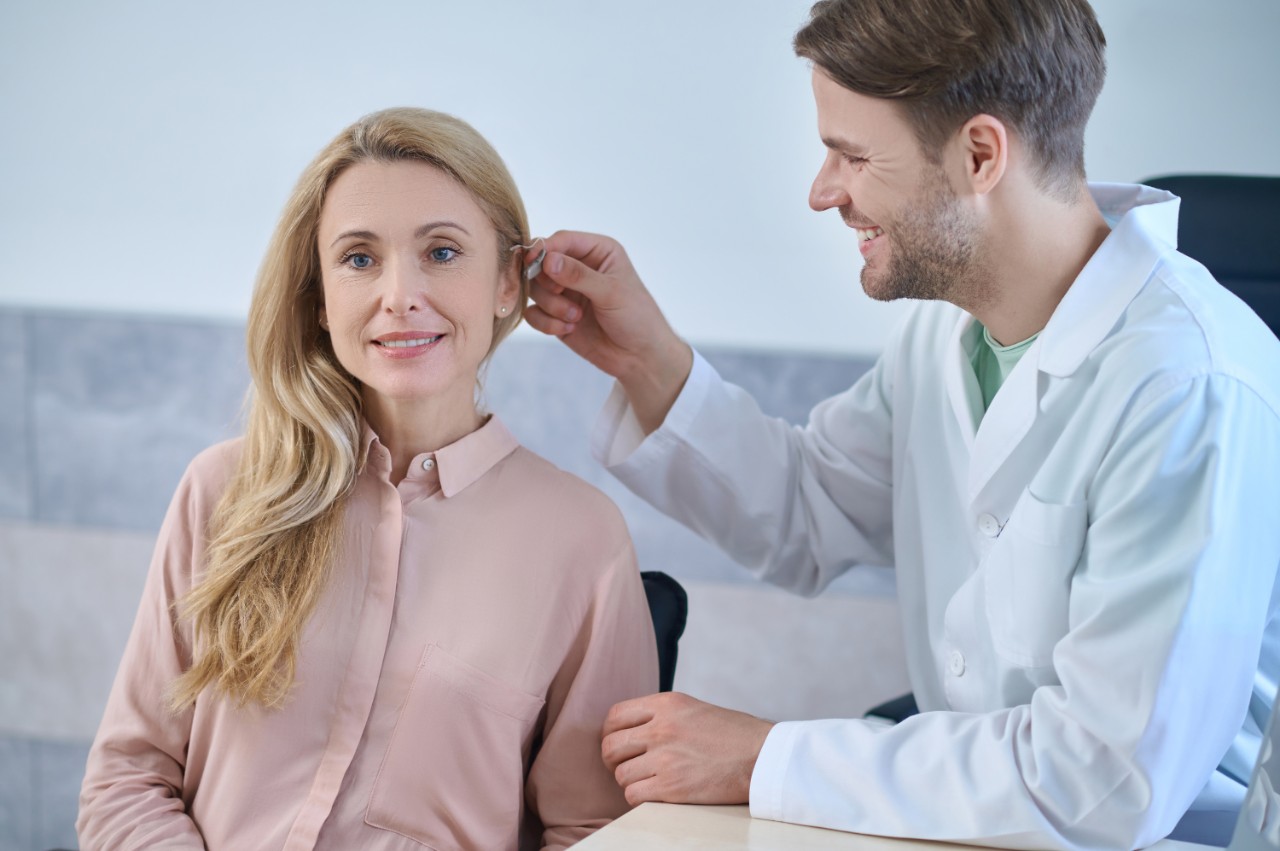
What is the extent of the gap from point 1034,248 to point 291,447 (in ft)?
2.94

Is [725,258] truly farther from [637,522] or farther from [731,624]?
[731,624]

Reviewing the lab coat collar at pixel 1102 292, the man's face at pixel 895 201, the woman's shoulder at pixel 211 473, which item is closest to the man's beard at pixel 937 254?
the man's face at pixel 895 201

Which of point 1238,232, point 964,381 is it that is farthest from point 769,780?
point 1238,232

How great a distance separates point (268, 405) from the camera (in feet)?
4.91

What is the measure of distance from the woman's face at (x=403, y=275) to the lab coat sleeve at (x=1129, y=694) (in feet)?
1.96

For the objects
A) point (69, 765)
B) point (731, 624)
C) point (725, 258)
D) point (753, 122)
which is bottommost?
point (69, 765)

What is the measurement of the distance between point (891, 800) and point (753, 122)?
155 cm

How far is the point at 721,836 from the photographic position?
1109mm

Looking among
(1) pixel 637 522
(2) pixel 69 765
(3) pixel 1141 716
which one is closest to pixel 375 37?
(1) pixel 637 522

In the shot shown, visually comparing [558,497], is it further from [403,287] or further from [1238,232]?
[1238,232]

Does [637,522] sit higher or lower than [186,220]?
lower

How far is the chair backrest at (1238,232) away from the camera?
5.15 feet

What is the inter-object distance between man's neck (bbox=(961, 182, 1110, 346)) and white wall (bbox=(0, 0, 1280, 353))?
0.92m

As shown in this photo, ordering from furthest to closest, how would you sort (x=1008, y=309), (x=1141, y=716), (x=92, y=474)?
(x=92, y=474)
(x=1008, y=309)
(x=1141, y=716)
